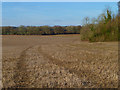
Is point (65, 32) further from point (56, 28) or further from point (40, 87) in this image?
point (40, 87)

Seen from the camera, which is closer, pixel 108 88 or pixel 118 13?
pixel 108 88

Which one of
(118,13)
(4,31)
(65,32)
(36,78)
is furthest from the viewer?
(65,32)

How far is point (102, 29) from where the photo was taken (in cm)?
3403

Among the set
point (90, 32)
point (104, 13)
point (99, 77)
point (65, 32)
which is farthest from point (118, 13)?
point (65, 32)

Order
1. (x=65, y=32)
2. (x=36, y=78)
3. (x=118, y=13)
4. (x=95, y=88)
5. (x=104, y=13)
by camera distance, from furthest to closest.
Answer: (x=65, y=32)
(x=104, y=13)
(x=118, y=13)
(x=36, y=78)
(x=95, y=88)

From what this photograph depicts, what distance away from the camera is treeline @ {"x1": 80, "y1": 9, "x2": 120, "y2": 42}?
31766 millimetres

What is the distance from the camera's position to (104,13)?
35750 mm

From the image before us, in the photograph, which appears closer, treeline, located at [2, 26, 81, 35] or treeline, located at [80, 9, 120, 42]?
treeline, located at [80, 9, 120, 42]

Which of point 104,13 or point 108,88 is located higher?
point 104,13

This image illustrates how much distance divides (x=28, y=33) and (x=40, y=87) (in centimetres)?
7213

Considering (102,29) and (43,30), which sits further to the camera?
(43,30)

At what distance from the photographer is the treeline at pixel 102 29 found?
31766 mm

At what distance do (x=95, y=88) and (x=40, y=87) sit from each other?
1.74m

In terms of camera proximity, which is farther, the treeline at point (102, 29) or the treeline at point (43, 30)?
the treeline at point (43, 30)
